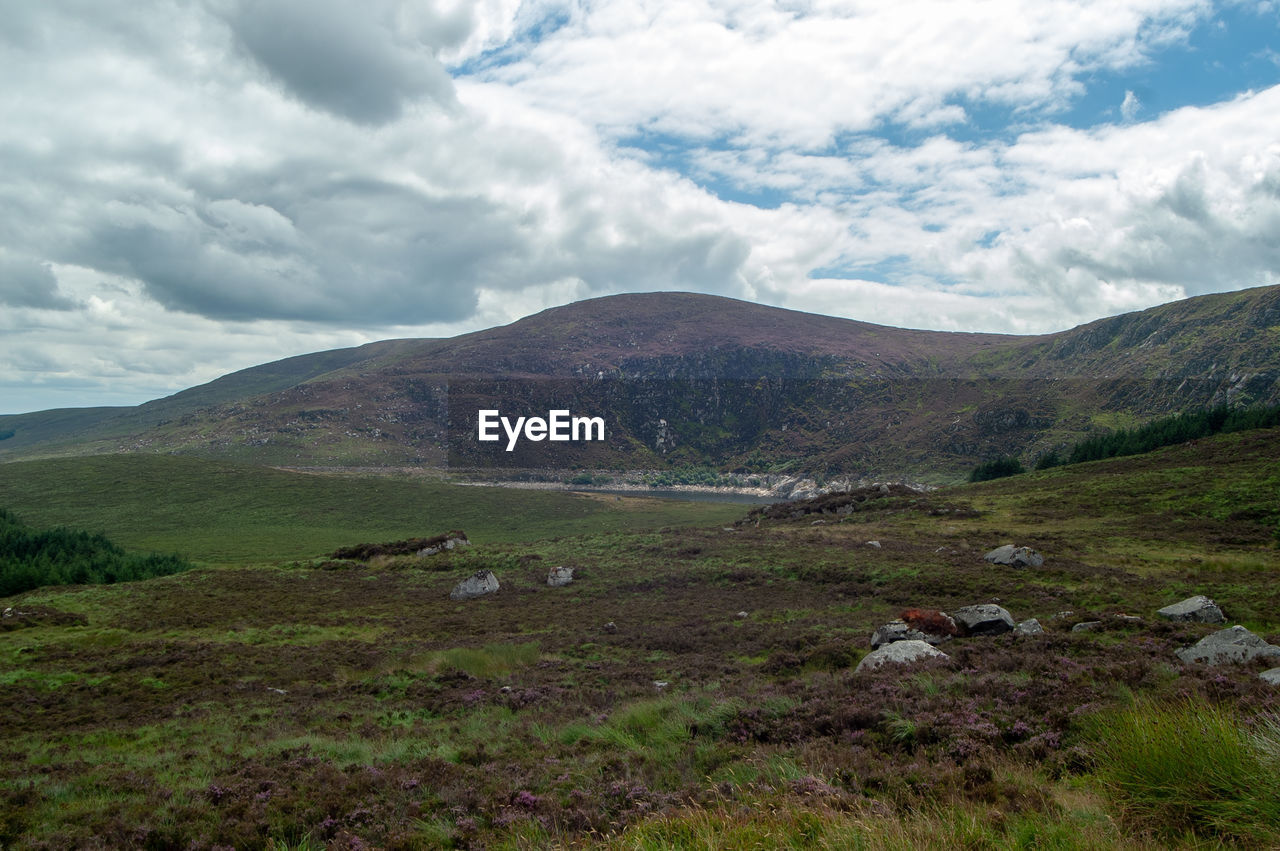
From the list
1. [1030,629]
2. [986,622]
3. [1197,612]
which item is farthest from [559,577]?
[1197,612]

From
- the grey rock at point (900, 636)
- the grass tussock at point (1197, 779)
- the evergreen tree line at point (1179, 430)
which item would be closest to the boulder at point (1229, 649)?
the grey rock at point (900, 636)

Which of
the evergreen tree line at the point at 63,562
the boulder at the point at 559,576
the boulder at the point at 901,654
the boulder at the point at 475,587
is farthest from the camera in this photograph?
the boulder at the point at 559,576

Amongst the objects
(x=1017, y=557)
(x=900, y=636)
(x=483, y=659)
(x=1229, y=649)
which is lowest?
(x=483, y=659)

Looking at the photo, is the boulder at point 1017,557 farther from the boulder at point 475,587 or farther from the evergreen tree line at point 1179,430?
the evergreen tree line at point 1179,430

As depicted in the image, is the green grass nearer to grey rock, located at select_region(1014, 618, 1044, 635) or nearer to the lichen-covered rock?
the lichen-covered rock

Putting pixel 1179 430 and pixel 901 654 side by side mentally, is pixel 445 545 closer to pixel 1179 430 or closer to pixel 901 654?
pixel 901 654
